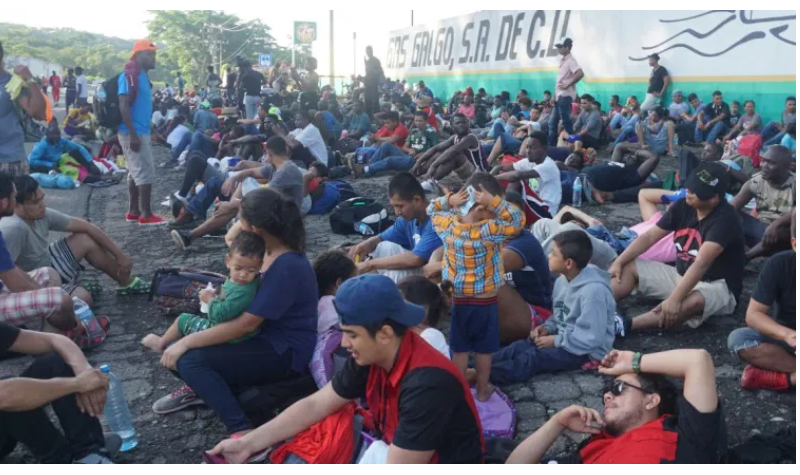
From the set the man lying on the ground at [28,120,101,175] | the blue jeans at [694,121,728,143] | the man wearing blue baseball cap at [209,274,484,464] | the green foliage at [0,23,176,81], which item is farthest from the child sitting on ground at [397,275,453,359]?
the green foliage at [0,23,176,81]

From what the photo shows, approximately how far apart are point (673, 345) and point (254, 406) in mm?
2527

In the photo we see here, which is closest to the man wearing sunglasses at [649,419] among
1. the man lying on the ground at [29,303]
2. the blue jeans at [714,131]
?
the man lying on the ground at [29,303]

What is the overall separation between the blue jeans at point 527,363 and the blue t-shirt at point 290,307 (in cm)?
104

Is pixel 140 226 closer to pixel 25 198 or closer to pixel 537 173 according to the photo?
pixel 25 198

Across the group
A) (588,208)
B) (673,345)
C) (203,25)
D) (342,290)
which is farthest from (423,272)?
(203,25)

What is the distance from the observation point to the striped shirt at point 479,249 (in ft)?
11.9

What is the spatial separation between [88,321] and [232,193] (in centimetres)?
325

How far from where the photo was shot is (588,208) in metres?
7.98

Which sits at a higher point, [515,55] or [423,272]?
[515,55]

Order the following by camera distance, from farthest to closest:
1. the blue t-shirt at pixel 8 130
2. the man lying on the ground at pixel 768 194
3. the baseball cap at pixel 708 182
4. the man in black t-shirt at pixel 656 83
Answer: the man in black t-shirt at pixel 656 83
the blue t-shirt at pixel 8 130
the man lying on the ground at pixel 768 194
the baseball cap at pixel 708 182

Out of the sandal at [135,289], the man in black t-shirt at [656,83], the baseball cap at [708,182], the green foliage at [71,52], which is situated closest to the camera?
the baseball cap at [708,182]

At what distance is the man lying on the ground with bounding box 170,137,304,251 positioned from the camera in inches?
265

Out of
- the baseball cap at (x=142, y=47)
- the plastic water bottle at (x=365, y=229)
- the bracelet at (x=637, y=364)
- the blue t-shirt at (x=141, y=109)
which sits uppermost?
the baseball cap at (x=142, y=47)

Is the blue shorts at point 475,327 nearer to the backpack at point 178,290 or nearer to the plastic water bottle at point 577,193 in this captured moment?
the backpack at point 178,290
